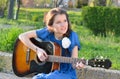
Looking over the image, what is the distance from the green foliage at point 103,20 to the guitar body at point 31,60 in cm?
848

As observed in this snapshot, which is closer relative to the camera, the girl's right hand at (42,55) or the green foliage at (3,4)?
the girl's right hand at (42,55)

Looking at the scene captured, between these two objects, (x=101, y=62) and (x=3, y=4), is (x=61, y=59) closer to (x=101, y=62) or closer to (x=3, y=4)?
(x=101, y=62)

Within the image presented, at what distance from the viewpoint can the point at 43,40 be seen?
4941mm

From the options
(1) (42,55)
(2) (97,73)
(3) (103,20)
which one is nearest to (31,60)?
(1) (42,55)

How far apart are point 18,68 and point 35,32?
1.62 feet

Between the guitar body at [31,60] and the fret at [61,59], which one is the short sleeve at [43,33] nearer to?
the guitar body at [31,60]

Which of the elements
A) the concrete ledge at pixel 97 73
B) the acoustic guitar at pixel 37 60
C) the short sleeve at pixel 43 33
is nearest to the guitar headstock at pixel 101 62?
the acoustic guitar at pixel 37 60

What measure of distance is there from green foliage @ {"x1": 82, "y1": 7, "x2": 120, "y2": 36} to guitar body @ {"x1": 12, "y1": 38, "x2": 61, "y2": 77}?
8477 mm

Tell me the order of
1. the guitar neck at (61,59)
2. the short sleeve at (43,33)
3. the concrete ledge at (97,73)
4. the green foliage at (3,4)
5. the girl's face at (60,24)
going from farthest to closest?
the green foliage at (3,4), the concrete ledge at (97,73), the short sleeve at (43,33), the girl's face at (60,24), the guitar neck at (61,59)

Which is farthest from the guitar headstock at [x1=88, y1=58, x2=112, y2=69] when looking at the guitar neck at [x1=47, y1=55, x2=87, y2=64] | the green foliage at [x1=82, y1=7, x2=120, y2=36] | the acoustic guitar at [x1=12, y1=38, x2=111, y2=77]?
the green foliage at [x1=82, y1=7, x2=120, y2=36]

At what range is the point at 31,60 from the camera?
16.4 ft

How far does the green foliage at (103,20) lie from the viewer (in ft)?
44.8

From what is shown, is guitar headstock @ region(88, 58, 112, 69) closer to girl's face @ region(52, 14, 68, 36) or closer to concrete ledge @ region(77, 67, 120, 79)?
girl's face @ region(52, 14, 68, 36)

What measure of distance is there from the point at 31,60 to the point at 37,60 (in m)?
0.08
